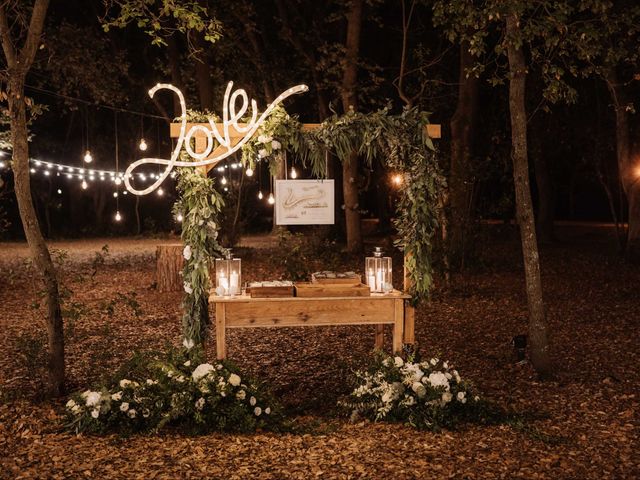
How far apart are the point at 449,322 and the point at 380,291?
3.95 m

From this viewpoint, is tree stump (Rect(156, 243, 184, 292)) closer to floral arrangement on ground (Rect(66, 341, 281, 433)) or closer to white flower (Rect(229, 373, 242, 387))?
floral arrangement on ground (Rect(66, 341, 281, 433))

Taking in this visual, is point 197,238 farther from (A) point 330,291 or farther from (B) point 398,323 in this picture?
(B) point 398,323

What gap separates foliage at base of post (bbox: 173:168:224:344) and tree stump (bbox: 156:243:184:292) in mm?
7287

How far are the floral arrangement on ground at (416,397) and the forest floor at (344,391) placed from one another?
0.48 ft

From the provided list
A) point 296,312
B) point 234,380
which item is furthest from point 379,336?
point 234,380

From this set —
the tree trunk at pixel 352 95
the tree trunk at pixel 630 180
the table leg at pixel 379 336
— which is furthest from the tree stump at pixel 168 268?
the tree trunk at pixel 630 180

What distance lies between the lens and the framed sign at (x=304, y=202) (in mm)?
7852

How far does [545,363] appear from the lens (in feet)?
25.1

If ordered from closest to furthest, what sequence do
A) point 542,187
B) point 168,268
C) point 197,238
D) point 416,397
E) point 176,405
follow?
point 176,405, point 416,397, point 197,238, point 168,268, point 542,187

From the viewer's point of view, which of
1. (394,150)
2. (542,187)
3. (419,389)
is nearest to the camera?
(419,389)

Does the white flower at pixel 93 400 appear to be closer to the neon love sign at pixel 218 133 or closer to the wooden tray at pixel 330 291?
the neon love sign at pixel 218 133

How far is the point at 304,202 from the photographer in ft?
26.0

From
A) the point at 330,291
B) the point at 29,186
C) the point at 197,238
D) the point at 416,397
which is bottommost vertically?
the point at 416,397

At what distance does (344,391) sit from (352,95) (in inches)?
551
